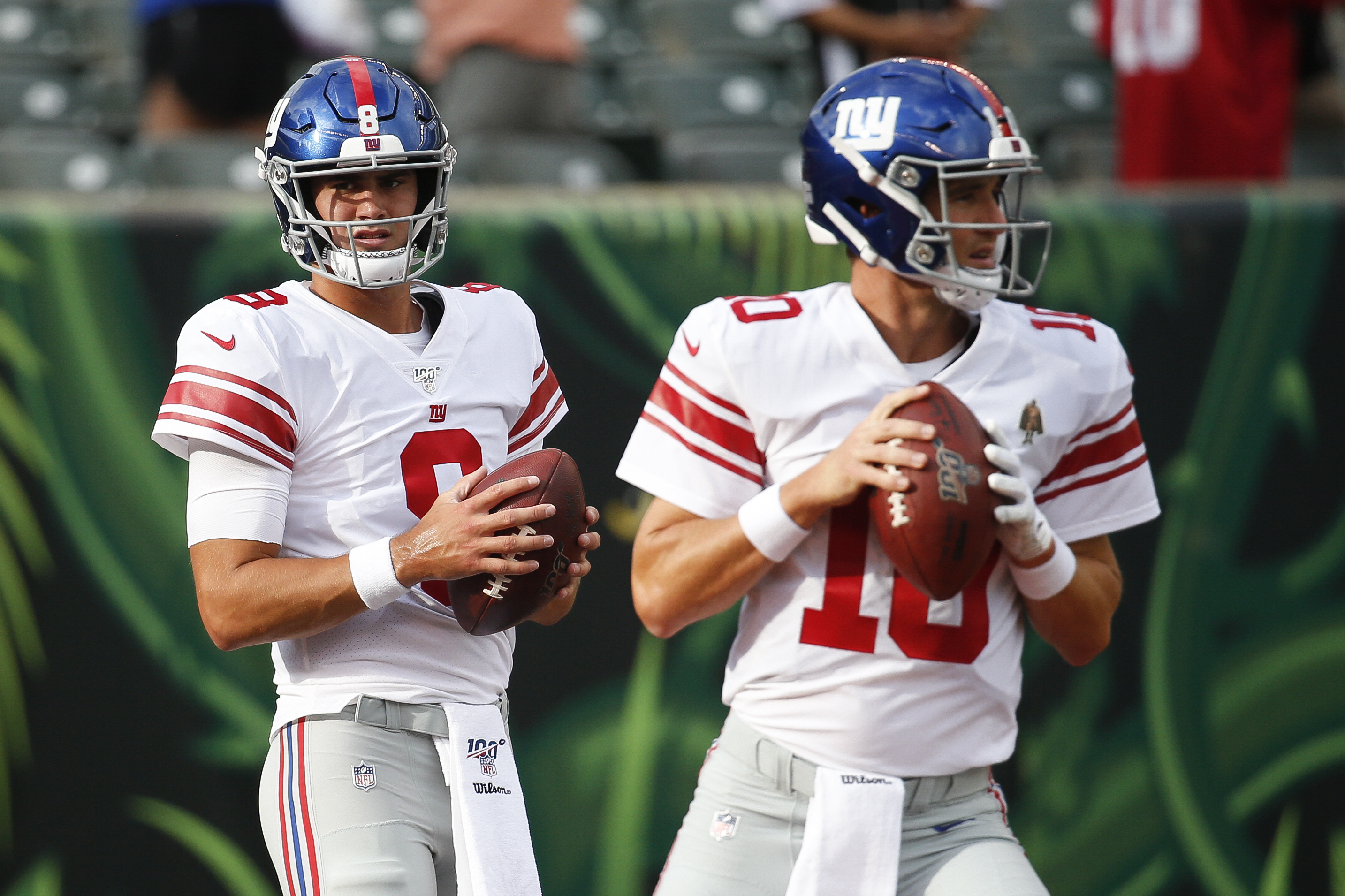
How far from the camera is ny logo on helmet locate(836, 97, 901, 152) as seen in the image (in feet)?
8.01

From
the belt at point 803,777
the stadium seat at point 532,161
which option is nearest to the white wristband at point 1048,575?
the belt at point 803,777

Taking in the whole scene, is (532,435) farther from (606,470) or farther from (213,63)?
(213,63)

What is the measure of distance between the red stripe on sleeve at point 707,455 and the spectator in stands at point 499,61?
2.86 metres

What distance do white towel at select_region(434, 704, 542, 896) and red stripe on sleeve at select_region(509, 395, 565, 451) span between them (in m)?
0.44

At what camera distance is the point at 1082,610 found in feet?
8.19

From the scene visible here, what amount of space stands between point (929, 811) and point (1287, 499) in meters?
2.35

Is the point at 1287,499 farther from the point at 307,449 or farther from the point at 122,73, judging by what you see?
the point at 122,73

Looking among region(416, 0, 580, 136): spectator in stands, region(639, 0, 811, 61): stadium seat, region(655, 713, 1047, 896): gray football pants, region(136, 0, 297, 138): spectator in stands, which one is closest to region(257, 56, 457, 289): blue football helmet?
region(655, 713, 1047, 896): gray football pants

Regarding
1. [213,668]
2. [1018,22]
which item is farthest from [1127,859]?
[1018,22]

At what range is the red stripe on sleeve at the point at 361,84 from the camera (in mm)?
2463

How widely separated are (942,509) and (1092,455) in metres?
0.49

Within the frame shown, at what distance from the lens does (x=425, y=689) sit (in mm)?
2400

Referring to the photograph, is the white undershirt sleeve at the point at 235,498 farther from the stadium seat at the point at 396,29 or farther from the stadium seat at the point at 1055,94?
the stadium seat at the point at 1055,94

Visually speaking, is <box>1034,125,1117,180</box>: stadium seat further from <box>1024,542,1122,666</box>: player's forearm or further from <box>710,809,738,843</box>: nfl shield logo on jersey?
<box>710,809,738,843</box>: nfl shield logo on jersey
